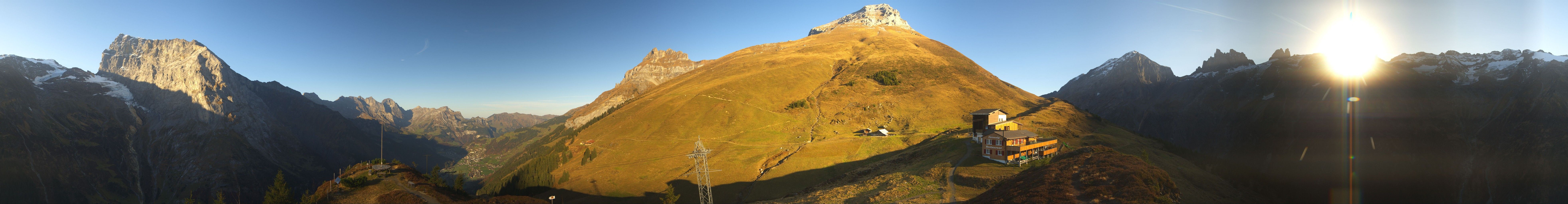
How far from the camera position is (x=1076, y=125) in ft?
394

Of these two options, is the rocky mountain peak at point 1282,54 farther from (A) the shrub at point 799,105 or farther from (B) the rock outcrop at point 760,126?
(A) the shrub at point 799,105

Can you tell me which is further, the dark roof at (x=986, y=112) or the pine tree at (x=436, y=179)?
the dark roof at (x=986, y=112)

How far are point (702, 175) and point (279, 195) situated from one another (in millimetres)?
55231

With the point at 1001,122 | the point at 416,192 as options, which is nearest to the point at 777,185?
the point at 1001,122

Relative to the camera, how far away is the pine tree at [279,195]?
169 feet

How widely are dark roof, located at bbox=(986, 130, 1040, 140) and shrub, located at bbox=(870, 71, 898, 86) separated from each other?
112106 mm

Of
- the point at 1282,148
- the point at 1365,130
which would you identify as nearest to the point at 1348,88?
the point at 1365,130

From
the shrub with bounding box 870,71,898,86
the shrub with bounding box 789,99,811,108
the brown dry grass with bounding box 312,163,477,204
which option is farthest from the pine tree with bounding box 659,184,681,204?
the shrub with bounding box 870,71,898,86

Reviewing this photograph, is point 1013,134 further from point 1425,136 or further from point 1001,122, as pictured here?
point 1425,136

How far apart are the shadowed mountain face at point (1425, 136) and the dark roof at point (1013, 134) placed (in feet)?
99.8

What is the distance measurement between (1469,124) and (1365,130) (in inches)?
667

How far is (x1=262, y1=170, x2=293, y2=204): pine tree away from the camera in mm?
51625

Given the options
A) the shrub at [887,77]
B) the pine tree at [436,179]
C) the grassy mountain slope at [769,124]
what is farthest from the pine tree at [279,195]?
the shrub at [887,77]

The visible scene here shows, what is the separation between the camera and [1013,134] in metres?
58.7
